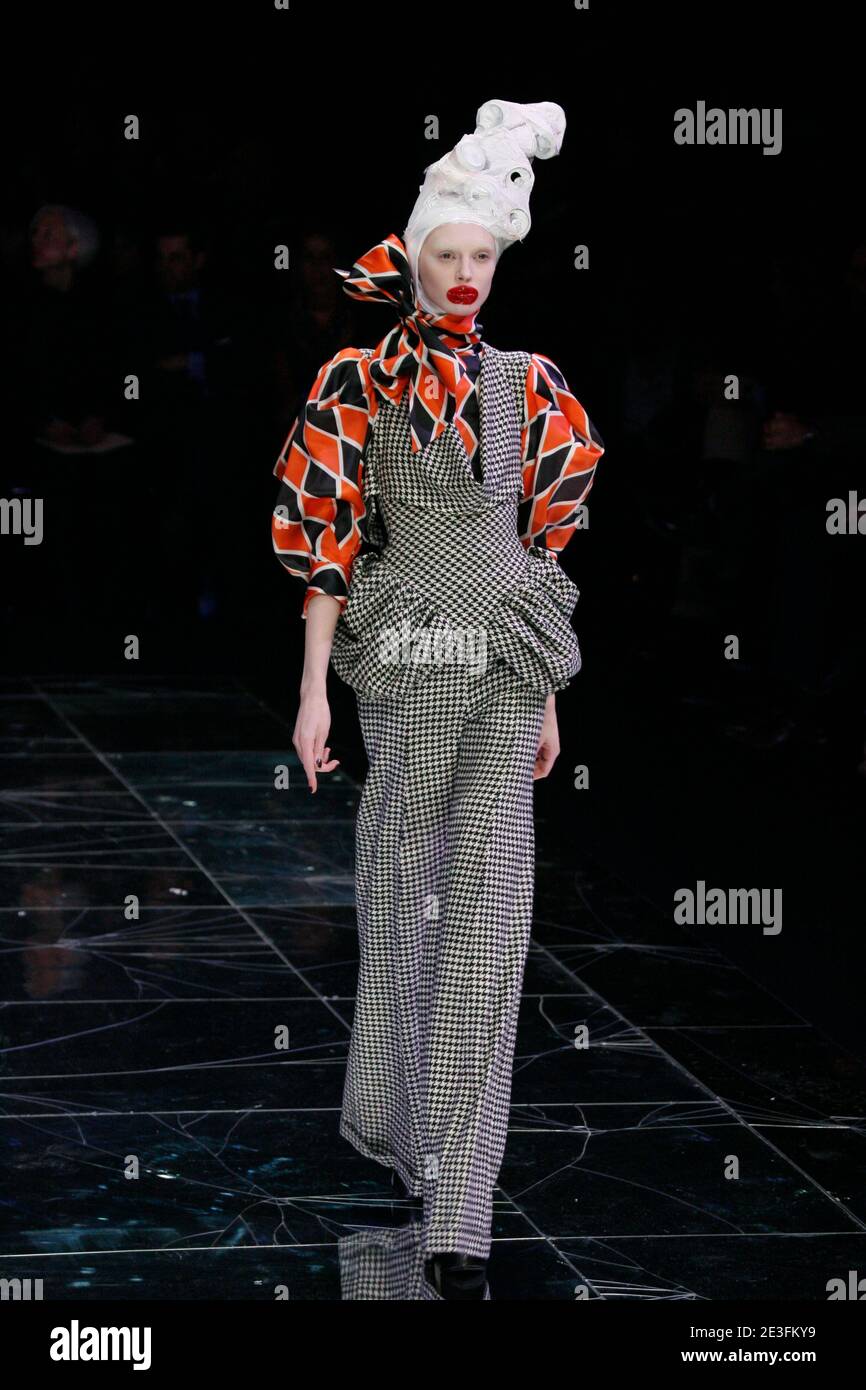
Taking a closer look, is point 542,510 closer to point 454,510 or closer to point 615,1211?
point 454,510

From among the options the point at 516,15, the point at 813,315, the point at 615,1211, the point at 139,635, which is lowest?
the point at 615,1211

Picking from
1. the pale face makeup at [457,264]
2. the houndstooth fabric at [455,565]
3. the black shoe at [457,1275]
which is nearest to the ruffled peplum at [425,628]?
the houndstooth fabric at [455,565]

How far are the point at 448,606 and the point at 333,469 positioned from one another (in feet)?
0.82

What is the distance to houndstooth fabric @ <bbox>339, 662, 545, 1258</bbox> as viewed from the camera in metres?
2.86

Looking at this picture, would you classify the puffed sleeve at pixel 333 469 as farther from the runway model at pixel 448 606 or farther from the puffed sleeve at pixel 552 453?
the puffed sleeve at pixel 552 453

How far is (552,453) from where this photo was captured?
300 centimetres

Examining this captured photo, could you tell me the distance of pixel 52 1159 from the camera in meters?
3.26

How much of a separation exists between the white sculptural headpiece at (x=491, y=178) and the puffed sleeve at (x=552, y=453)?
0.64ft

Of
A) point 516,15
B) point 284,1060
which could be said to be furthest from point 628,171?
point 284,1060

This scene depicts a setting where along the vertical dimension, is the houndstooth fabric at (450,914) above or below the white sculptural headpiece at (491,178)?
below

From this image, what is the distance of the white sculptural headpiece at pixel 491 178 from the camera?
9.43ft

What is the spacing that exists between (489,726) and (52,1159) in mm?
981

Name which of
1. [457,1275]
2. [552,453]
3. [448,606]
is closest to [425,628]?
[448,606]

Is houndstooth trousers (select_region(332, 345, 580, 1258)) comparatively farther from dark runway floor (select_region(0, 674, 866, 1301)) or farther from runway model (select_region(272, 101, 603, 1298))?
dark runway floor (select_region(0, 674, 866, 1301))
